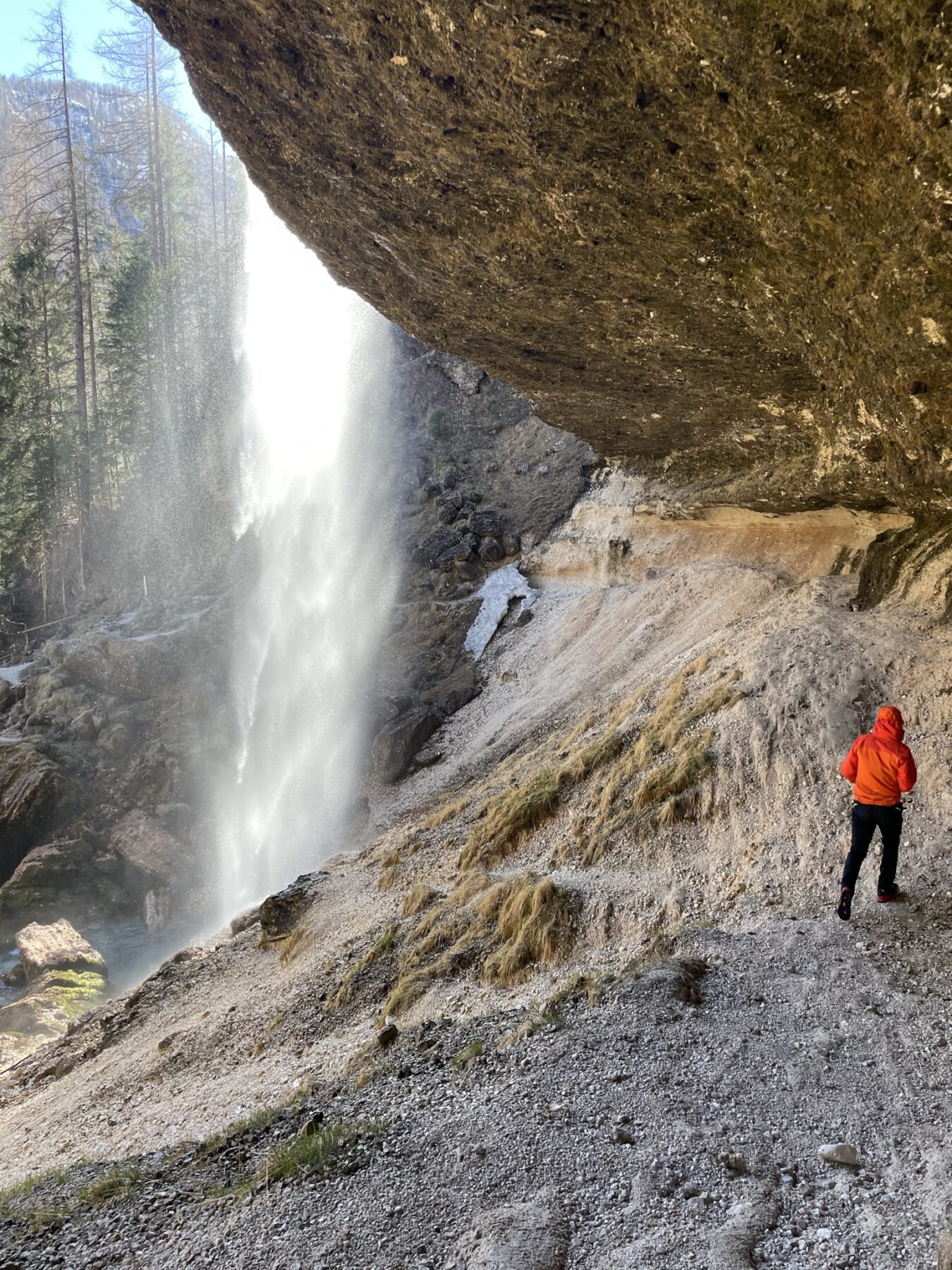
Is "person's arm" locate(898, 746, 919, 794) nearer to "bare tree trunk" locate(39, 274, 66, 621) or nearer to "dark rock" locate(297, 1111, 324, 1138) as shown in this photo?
"dark rock" locate(297, 1111, 324, 1138)

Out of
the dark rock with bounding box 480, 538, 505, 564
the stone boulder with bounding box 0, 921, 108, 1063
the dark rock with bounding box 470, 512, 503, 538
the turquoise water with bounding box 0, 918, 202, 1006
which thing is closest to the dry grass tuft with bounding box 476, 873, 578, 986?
the stone boulder with bounding box 0, 921, 108, 1063

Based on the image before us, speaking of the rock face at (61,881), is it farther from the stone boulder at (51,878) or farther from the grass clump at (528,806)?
the grass clump at (528,806)

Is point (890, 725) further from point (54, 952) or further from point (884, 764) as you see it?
point (54, 952)

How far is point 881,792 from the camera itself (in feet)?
19.5

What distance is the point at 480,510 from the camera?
23.2 meters

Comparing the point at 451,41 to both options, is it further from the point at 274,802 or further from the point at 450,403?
the point at 450,403

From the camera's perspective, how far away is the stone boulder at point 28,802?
19703mm

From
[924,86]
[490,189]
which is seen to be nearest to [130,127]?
[490,189]

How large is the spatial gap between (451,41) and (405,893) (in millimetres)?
8773

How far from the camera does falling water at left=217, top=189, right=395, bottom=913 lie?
18.4 m

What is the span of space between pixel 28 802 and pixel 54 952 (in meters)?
5.57

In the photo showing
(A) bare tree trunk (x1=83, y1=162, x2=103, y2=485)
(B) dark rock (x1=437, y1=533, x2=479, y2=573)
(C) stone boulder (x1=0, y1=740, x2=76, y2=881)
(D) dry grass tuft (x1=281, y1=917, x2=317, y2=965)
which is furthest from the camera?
(A) bare tree trunk (x1=83, y1=162, x2=103, y2=485)

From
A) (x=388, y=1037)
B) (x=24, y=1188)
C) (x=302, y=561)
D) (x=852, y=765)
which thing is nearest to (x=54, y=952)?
(x=24, y=1188)

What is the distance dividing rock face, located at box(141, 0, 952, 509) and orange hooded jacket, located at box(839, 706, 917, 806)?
7.98 ft
